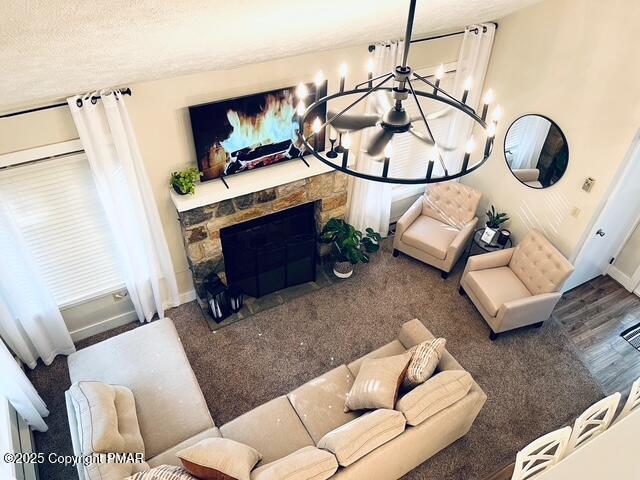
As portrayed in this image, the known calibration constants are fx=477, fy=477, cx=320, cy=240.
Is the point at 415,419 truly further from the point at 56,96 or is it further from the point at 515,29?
the point at 515,29

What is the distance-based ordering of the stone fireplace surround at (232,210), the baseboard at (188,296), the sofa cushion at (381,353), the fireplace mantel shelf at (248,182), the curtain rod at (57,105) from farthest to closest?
the baseboard at (188,296) → the stone fireplace surround at (232,210) → the fireplace mantel shelf at (248,182) → the sofa cushion at (381,353) → the curtain rod at (57,105)

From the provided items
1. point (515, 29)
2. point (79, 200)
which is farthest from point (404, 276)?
point (79, 200)

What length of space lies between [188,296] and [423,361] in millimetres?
2686

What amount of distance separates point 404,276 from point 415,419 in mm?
2441

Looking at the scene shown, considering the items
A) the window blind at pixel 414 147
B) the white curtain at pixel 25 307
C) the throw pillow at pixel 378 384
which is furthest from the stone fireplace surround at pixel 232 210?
the throw pillow at pixel 378 384

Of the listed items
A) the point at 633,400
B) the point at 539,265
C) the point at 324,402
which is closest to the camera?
the point at 633,400

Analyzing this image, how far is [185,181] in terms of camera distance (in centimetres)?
413

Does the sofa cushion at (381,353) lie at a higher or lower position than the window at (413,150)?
lower

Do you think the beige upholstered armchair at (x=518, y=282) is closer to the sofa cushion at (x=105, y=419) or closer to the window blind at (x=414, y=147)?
the window blind at (x=414, y=147)

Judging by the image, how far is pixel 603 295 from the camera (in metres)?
5.29

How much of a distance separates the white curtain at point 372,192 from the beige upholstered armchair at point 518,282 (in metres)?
1.23

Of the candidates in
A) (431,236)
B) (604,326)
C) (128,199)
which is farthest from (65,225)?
(604,326)

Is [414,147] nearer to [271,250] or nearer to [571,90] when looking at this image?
[571,90]

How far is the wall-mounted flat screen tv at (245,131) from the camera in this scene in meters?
4.06
